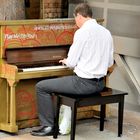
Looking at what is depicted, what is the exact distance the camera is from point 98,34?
14.5ft

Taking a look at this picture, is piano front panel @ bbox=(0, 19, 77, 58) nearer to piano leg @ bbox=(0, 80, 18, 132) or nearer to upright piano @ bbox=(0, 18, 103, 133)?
upright piano @ bbox=(0, 18, 103, 133)

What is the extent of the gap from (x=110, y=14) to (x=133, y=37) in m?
0.51

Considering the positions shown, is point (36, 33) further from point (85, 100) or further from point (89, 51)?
point (85, 100)

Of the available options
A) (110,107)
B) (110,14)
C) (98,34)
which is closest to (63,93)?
(98,34)

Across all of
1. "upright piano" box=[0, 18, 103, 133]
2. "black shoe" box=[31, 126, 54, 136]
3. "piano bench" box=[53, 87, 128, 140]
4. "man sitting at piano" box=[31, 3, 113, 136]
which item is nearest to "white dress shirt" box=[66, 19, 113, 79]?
"man sitting at piano" box=[31, 3, 113, 136]

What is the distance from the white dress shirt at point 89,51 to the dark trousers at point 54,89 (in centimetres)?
8

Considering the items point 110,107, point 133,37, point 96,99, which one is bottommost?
point 110,107

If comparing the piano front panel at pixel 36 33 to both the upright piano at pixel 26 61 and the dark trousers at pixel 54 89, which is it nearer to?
the upright piano at pixel 26 61

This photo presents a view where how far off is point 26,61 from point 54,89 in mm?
425

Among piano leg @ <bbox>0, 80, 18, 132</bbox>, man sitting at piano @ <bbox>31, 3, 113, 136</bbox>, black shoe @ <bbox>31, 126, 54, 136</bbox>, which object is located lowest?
black shoe @ <bbox>31, 126, 54, 136</bbox>

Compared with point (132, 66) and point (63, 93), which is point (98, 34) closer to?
point (63, 93)

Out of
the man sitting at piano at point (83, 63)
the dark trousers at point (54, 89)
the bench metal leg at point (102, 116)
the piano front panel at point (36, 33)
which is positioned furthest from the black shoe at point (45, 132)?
the piano front panel at point (36, 33)

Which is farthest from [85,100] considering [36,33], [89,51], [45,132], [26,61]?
[36,33]

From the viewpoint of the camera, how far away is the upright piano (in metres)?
4.51
